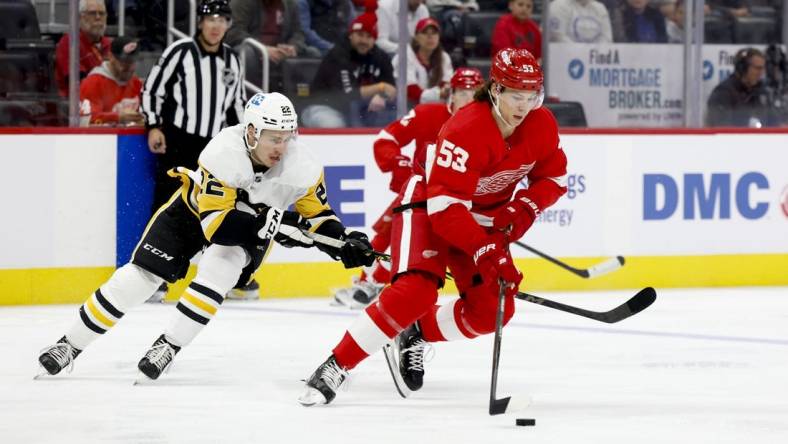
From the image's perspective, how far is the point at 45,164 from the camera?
6484 millimetres

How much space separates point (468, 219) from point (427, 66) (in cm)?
344

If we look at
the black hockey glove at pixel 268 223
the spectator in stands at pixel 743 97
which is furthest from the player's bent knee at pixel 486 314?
the spectator in stands at pixel 743 97

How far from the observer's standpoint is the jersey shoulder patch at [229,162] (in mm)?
4328

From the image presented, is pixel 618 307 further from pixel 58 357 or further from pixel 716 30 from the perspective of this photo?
pixel 716 30

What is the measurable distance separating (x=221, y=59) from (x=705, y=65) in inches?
104

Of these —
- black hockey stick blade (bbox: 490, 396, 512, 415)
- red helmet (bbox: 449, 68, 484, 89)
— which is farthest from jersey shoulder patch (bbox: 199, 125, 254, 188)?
red helmet (bbox: 449, 68, 484, 89)

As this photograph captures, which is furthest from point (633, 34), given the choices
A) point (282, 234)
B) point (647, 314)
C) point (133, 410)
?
point (133, 410)

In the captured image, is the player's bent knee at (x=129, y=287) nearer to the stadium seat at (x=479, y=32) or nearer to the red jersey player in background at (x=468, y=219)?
the red jersey player in background at (x=468, y=219)

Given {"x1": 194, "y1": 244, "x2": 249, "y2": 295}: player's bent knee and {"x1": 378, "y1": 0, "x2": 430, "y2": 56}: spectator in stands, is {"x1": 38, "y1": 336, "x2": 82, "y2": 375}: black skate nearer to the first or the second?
{"x1": 194, "y1": 244, "x2": 249, "y2": 295}: player's bent knee

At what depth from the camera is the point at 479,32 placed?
7.55 meters

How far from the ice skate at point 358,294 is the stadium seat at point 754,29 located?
254 cm

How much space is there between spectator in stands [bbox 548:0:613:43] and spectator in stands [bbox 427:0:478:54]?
41 centimetres

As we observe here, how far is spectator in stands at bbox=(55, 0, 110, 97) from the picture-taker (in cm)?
660

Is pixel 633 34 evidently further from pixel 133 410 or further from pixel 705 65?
pixel 133 410
